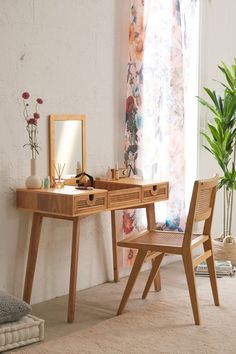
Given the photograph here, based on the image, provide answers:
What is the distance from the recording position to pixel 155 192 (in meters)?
4.30

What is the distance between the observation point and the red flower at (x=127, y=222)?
466 centimetres

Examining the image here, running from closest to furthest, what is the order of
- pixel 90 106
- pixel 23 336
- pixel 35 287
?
pixel 23 336 < pixel 35 287 < pixel 90 106

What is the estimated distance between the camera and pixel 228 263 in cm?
495

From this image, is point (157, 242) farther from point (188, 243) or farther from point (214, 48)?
point (214, 48)

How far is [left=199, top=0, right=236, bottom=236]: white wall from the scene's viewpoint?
539 cm

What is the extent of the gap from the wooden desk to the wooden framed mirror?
0.20m

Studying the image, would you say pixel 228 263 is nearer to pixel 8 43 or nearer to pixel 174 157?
pixel 174 157

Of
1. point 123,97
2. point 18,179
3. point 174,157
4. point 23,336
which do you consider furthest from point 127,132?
point 23,336

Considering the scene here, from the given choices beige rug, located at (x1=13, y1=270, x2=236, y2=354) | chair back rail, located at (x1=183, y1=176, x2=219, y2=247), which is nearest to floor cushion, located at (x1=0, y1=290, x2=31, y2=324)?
beige rug, located at (x1=13, y1=270, x2=236, y2=354)

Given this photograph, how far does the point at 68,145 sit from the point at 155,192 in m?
0.63

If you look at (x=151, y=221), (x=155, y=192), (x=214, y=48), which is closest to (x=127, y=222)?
(x=151, y=221)

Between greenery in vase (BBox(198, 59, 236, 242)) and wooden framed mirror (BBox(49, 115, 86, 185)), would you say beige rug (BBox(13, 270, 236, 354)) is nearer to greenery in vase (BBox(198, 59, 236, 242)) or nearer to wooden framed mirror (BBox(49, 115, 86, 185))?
wooden framed mirror (BBox(49, 115, 86, 185))

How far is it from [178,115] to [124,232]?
1.00 meters

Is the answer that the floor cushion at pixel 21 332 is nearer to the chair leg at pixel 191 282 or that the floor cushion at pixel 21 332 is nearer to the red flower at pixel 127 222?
the chair leg at pixel 191 282
